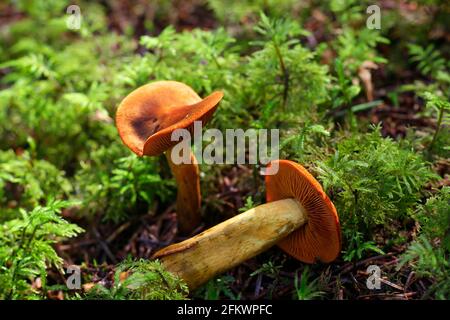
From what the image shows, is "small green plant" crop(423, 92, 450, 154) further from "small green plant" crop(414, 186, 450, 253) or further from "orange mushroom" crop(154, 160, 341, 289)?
"orange mushroom" crop(154, 160, 341, 289)

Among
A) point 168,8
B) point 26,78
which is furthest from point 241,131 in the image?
point 168,8

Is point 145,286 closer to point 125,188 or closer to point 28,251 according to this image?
point 28,251

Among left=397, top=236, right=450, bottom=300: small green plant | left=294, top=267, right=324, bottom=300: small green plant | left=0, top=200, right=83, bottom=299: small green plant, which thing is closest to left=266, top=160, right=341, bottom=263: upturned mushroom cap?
left=294, top=267, right=324, bottom=300: small green plant

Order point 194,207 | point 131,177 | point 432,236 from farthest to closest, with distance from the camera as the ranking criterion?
1. point 131,177
2. point 194,207
3. point 432,236
